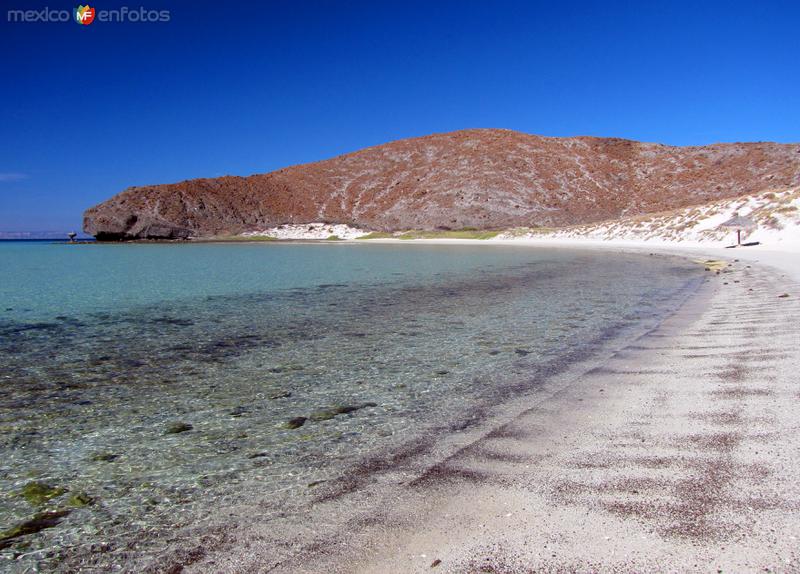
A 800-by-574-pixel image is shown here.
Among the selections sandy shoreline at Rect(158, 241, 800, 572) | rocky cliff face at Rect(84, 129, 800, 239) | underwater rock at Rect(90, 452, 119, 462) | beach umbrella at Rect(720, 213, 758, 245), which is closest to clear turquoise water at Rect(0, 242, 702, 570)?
underwater rock at Rect(90, 452, 119, 462)

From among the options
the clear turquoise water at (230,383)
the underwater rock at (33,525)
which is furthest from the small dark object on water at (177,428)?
the underwater rock at (33,525)

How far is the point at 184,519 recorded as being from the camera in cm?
356

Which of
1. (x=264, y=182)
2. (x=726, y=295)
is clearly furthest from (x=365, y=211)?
(x=726, y=295)

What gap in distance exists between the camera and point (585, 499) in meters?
3.35

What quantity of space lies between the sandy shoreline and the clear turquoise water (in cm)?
62

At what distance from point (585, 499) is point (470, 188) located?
278 feet

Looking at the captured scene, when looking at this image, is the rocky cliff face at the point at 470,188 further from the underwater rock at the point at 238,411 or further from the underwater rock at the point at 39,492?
the underwater rock at the point at 39,492

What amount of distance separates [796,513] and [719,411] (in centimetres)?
195

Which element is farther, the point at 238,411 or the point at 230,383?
the point at 230,383

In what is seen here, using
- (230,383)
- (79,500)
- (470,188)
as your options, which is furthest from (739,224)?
(470,188)

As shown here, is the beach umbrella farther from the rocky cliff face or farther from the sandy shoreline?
the rocky cliff face

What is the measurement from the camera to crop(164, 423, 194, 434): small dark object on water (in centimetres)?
523

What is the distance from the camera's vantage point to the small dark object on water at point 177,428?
17.2 ft

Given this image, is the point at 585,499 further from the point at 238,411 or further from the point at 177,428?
the point at 177,428
